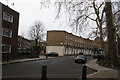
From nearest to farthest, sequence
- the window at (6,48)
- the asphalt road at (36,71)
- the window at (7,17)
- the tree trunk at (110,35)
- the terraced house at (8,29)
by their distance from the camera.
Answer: the asphalt road at (36,71)
the tree trunk at (110,35)
the terraced house at (8,29)
the window at (6,48)
the window at (7,17)

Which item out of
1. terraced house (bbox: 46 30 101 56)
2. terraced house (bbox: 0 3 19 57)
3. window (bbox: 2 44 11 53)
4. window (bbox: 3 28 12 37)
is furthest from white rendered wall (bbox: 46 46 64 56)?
window (bbox: 2 44 11 53)

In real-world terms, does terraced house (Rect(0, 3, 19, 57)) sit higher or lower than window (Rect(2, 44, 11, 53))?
higher

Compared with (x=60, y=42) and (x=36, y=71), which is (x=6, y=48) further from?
(x=60, y=42)

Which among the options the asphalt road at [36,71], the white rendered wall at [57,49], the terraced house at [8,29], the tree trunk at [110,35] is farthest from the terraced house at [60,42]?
the asphalt road at [36,71]

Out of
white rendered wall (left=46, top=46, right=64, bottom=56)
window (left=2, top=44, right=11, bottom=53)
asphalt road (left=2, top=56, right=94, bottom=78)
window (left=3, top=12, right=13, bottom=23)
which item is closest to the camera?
asphalt road (left=2, top=56, right=94, bottom=78)

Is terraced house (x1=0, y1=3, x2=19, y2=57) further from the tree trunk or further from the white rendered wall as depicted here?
the white rendered wall

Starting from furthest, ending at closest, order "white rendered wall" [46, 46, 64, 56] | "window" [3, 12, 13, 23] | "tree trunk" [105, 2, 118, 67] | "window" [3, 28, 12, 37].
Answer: "white rendered wall" [46, 46, 64, 56] < "window" [3, 28, 12, 37] < "window" [3, 12, 13, 23] < "tree trunk" [105, 2, 118, 67]

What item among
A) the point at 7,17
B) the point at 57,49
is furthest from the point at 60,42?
the point at 7,17

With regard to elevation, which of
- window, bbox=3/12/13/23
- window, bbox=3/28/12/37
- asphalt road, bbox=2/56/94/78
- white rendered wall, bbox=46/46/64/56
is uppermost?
window, bbox=3/12/13/23

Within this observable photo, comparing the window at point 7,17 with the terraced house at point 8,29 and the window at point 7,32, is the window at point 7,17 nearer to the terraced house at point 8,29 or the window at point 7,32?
the terraced house at point 8,29

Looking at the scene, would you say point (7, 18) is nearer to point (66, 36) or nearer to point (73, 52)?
point (66, 36)

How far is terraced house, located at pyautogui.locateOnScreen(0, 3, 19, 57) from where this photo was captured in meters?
34.3

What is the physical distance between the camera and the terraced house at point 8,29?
34312mm

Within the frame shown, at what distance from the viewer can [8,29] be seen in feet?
121
